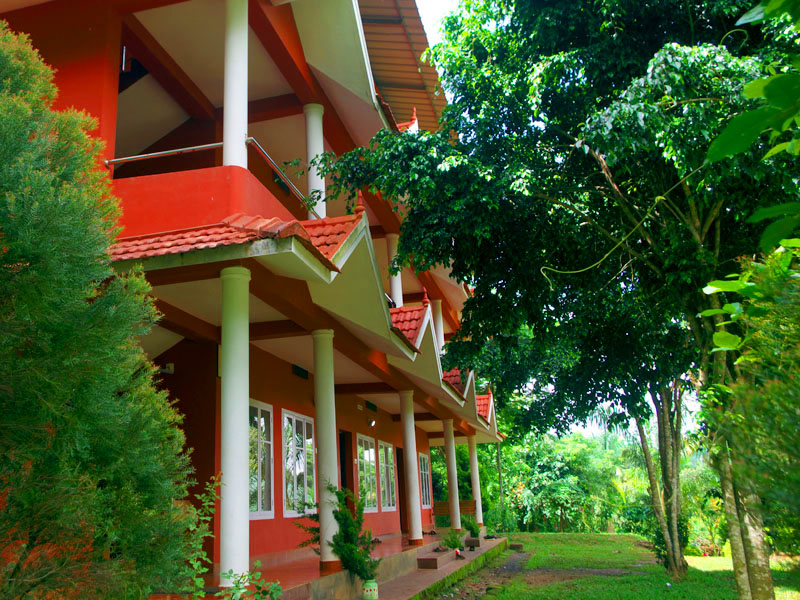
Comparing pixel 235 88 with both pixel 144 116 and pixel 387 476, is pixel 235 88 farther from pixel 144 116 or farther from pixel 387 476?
pixel 387 476

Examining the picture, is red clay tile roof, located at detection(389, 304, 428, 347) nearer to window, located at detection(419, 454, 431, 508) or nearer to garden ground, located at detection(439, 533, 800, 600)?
garden ground, located at detection(439, 533, 800, 600)

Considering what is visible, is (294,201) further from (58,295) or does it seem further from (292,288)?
(58,295)

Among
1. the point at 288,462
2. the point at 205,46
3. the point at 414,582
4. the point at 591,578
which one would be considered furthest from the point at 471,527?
the point at 205,46

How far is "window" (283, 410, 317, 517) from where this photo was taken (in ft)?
36.6

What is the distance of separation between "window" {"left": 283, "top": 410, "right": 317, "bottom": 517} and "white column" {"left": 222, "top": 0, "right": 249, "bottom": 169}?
580 centimetres

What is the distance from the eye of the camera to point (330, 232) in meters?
6.98

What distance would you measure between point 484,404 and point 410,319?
10948 millimetres

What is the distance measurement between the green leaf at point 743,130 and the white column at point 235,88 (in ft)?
18.8

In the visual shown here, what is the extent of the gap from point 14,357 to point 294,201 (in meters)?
8.68

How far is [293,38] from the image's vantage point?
8789mm

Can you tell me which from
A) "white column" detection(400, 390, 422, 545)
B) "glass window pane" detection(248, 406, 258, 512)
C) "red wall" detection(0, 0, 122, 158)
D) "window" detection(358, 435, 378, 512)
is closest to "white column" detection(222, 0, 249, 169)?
"red wall" detection(0, 0, 122, 158)

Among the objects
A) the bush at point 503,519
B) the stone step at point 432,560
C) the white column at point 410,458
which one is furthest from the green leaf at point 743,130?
the bush at point 503,519

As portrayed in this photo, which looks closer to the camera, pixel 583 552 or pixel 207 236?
pixel 207 236

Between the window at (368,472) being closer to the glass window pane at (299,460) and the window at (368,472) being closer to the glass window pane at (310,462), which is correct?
the glass window pane at (310,462)
